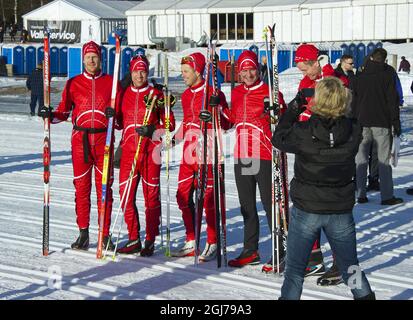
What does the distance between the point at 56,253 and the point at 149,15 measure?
46.2 m

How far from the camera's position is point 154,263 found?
7.78 meters

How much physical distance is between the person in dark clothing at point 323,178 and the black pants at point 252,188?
6.02 ft

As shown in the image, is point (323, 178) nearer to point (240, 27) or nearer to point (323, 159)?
point (323, 159)

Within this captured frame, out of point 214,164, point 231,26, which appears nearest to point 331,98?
point 214,164

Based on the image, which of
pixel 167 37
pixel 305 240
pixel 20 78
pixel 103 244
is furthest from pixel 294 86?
pixel 167 37

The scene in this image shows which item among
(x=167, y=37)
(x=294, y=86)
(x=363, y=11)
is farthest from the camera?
(x=167, y=37)

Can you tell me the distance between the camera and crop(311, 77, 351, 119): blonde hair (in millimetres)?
5388

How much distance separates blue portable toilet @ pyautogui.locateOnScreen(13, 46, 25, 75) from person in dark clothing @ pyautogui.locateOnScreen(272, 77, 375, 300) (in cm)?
Answer: 3526

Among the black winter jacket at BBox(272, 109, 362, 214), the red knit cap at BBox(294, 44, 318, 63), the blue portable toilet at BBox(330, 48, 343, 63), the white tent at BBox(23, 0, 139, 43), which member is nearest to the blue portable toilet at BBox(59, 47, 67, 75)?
the blue portable toilet at BBox(330, 48, 343, 63)

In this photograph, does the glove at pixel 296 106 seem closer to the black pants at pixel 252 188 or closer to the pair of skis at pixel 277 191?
the pair of skis at pixel 277 191

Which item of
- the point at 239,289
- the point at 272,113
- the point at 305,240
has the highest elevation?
the point at 272,113

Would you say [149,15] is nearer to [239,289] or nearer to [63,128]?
[63,128]

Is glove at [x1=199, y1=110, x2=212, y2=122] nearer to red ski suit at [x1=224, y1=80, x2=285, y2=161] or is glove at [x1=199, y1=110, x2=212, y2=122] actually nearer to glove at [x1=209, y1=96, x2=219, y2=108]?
glove at [x1=209, y1=96, x2=219, y2=108]

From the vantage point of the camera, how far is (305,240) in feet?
18.4
